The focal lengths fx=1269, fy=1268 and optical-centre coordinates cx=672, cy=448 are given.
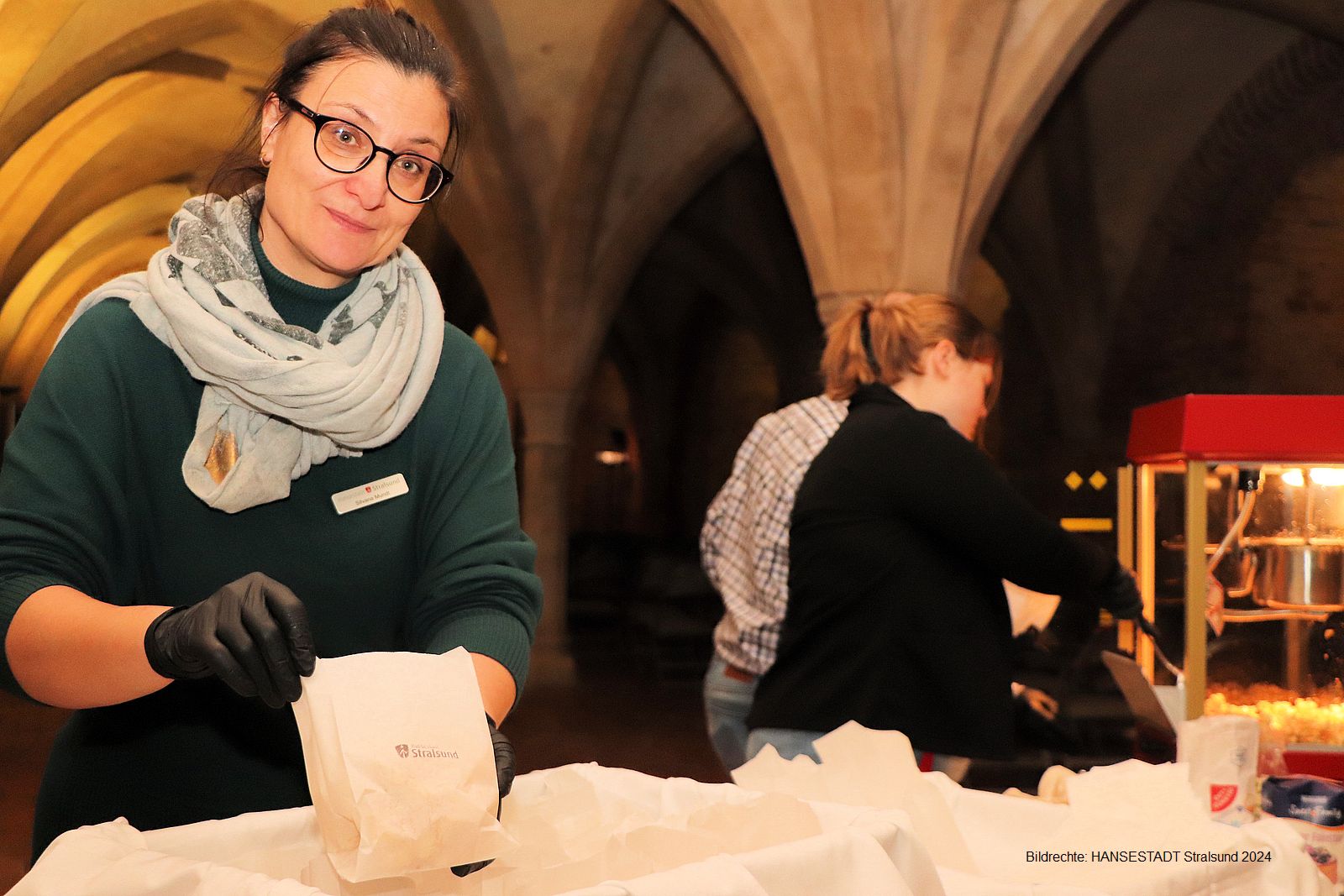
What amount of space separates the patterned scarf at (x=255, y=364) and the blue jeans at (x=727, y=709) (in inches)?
55.4

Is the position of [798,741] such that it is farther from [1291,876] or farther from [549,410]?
[549,410]

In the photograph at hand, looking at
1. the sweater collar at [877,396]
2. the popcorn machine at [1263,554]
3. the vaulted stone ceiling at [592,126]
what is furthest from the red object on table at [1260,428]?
the vaulted stone ceiling at [592,126]

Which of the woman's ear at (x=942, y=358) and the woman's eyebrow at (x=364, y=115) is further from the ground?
the woman's eyebrow at (x=364, y=115)

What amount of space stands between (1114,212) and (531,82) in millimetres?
5643

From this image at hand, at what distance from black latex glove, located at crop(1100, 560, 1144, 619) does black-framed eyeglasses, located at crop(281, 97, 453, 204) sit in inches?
60.5

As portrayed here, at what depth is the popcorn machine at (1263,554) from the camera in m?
2.59

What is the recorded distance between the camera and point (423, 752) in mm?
994

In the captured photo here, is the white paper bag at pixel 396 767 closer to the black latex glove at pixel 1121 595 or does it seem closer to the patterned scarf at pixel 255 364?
the patterned scarf at pixel 255 364

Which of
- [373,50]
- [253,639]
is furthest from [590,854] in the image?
[373,50]

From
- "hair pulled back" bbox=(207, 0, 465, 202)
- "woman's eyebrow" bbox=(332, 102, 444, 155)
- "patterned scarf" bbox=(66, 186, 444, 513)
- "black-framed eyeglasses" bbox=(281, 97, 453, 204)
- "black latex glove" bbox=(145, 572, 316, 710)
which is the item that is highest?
"hair pulled back" bbox=(207, 0, 465, 202)

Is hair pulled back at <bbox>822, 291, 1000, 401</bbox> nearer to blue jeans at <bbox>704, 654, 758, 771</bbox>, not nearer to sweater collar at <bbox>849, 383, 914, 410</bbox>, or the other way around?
sweater collar at <bbox>849, 383, 914, 410</bbox>

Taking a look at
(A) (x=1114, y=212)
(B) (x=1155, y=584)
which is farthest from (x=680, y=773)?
(A) (x=1114, y=212)

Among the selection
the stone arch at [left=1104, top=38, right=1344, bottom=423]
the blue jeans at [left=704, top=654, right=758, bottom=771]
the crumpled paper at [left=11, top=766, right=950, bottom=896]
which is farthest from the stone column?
the crumpled paper at [left=11, top=766, right=950, bottom=896]

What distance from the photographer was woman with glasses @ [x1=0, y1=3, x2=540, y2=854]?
1419 mm
